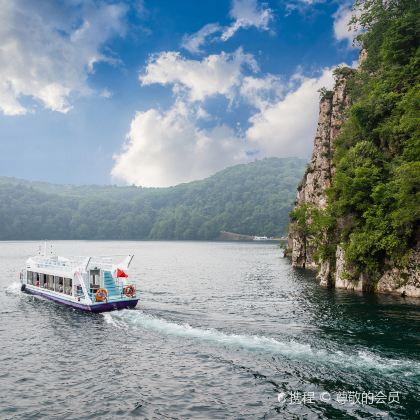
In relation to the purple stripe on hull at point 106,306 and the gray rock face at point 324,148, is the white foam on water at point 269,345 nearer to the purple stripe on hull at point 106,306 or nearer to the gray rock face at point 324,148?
the purple stripe on hull at point 106,306

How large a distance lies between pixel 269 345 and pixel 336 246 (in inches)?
1238

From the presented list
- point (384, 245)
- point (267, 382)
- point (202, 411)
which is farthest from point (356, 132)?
point (202, 411)

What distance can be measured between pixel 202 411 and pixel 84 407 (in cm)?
631

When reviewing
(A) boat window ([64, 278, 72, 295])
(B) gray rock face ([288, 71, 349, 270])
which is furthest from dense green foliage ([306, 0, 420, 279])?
(A) boat window ([64, 278, 72, 295])

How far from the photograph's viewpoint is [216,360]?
90.5ft

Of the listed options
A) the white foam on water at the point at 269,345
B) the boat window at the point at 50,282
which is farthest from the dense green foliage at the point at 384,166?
the boat window at the point at 50,282

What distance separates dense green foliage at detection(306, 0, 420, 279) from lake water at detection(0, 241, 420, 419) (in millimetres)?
6939

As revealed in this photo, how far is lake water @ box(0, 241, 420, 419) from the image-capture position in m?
20.9

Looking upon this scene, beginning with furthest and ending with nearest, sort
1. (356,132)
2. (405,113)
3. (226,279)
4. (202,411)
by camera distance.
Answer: (226,279) < (356,132) < (405,113) < (202,411)

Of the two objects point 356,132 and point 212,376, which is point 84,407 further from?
point 356,132

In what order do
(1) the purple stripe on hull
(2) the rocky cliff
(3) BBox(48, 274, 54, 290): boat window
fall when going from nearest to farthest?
(1) the purple stripe on hull → (2) the rocky cliff → (3) BBox(48, 274, 54, 290): boat window

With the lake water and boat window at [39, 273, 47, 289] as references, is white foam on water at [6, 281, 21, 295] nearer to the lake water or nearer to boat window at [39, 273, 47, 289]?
boat window at [39, 273, 47, 289]

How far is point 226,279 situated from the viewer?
73.1 m

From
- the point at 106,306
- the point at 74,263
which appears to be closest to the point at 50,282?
the point at 74,263
